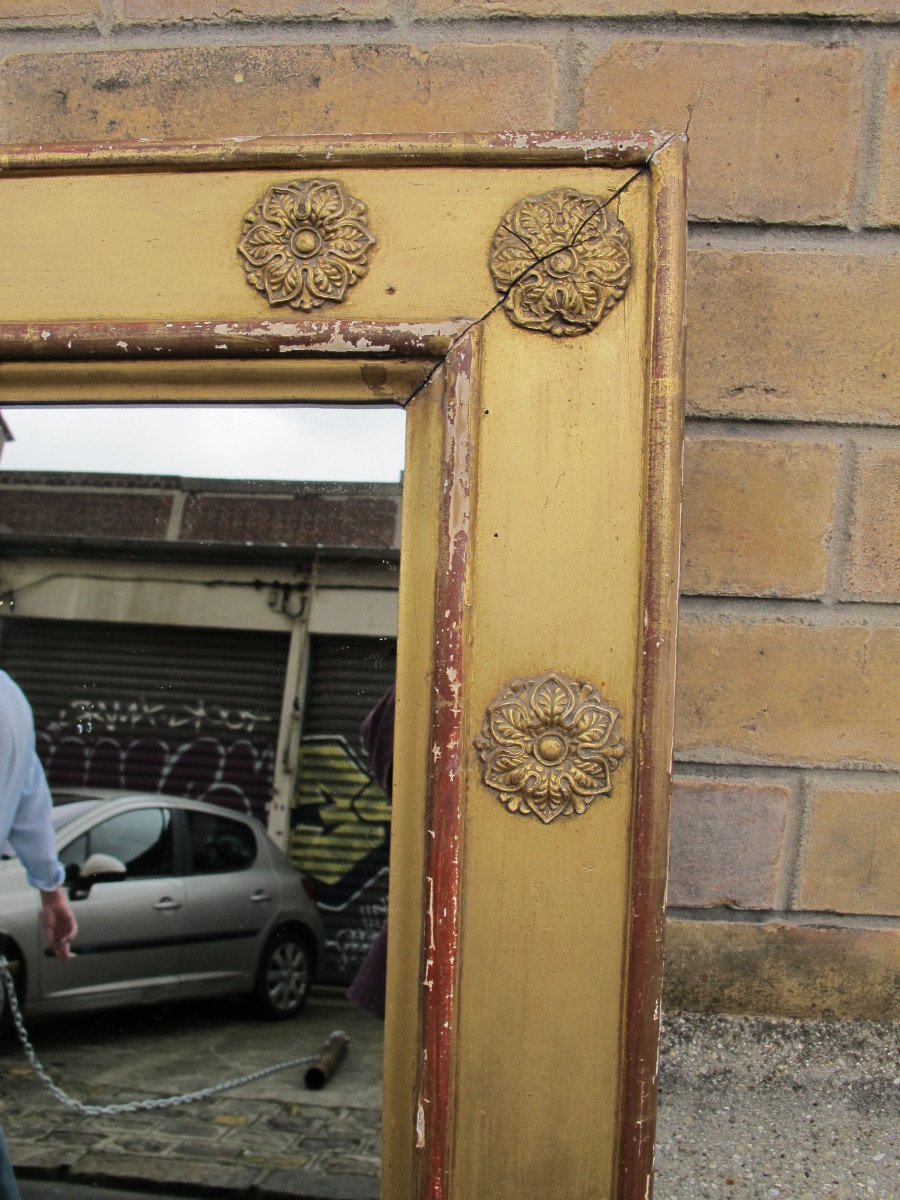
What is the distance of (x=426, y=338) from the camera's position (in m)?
0.89

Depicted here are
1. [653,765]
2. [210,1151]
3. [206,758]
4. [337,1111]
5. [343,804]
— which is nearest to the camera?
[653,765]

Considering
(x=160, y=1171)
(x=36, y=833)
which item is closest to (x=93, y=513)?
(x=36, y=833)

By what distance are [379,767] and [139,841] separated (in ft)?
3.47

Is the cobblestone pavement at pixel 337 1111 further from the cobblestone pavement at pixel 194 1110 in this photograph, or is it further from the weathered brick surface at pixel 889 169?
the weathered brick surface at pixel 889 169

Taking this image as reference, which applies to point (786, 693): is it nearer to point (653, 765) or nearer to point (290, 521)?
point (653, 765)

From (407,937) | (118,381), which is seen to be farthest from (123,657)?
(407,937)

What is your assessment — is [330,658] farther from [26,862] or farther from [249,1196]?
[249,1196]

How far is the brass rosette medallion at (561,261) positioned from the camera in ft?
2.85

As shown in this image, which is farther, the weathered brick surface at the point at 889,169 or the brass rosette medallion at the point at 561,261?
the weathered brick surface at the point at 889,169

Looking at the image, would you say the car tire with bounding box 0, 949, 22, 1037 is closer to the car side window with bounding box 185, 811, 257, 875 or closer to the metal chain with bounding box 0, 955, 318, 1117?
the metal chain with bounding box 0, 955, 318, 1117

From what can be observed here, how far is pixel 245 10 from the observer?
1103 mm

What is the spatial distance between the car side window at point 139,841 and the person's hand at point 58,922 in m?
0.10

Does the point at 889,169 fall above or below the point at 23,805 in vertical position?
above

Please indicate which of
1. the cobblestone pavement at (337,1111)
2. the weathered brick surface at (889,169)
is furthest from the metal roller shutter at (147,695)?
the weathered brick surface at (889,169)
